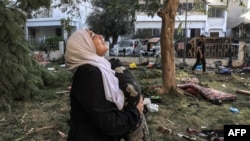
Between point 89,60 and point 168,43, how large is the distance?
6.62 m

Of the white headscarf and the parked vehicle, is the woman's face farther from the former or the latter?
the parked vehicle

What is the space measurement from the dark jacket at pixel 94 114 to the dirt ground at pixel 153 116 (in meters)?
3.40

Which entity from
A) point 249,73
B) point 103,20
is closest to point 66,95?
point 249,73

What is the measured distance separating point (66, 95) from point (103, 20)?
68.9 feet

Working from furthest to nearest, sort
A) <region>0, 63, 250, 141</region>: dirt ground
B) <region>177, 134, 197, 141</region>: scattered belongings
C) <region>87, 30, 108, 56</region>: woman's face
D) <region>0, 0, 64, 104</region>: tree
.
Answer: <region>0, 63, 250, 141</region>: dirt ground < <region>177, 134, 197, 141</region>: scattered belongings < <region>0, 0, 64, 104</region>: tree < <region>87, 30, 108, 56</region>: woman's face

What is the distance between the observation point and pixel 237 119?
688cm

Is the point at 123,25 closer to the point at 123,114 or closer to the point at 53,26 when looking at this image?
the point at 53,26

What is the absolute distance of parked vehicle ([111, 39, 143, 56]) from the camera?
69.6 ft

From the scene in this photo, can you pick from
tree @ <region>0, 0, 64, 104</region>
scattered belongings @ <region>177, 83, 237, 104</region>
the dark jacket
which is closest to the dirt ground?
scattered belongings @ <region>177, 83, 237, 104</region>

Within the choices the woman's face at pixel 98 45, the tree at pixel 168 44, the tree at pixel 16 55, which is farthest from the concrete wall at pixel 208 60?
the woman's face at pixel 98 45

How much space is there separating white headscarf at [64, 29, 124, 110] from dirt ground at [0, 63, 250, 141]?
3471 mm

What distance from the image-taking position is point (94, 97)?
5.99ft

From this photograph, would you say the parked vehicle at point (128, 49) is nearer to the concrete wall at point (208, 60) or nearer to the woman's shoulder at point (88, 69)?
the concrete wall at point (208, 60)

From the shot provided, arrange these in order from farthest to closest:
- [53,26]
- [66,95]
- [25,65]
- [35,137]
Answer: [53,26] → [66,95] → [25,65] → [35,137]
